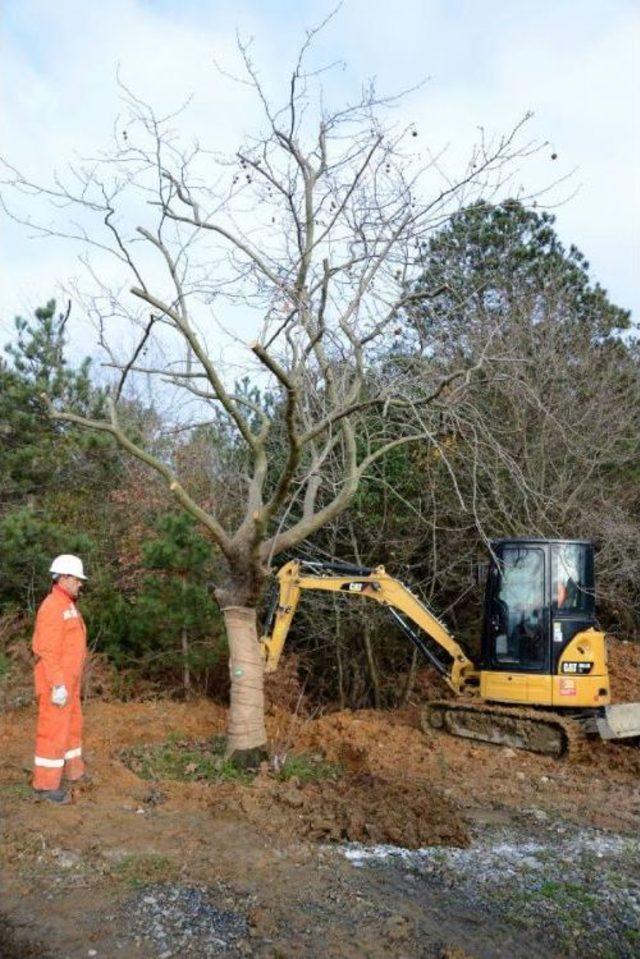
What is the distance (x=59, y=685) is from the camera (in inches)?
270

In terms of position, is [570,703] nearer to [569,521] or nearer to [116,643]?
[569,521]

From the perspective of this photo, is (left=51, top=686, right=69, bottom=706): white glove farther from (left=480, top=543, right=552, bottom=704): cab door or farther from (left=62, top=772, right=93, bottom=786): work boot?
(left=480, top=543, right=552, bottom=704): cab door

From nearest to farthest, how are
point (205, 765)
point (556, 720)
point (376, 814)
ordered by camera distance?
1. point (376, 814)
2. point (205, 765)
3. point (556, 720)

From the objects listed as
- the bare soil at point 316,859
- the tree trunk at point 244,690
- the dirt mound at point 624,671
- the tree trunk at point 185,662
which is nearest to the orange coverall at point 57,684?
the bare soil at point 316,859

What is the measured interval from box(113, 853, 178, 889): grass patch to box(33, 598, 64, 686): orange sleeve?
1.67 m

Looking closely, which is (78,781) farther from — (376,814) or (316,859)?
(376,814)

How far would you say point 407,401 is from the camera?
25.9 ft

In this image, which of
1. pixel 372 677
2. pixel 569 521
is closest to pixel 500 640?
pixel 569 521

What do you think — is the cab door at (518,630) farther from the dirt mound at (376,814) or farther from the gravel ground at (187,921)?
the gravel ground at (187,921)

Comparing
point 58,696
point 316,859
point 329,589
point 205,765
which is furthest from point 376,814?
point 329,589

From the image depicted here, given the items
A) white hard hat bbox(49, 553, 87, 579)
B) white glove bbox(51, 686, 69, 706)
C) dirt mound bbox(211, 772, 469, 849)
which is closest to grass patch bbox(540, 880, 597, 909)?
dirt mound bbox(211, 772, 469, 849)

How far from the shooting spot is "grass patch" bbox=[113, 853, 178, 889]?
5418 mm

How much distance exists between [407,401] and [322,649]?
25.8ft

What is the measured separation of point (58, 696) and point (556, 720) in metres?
5.67
